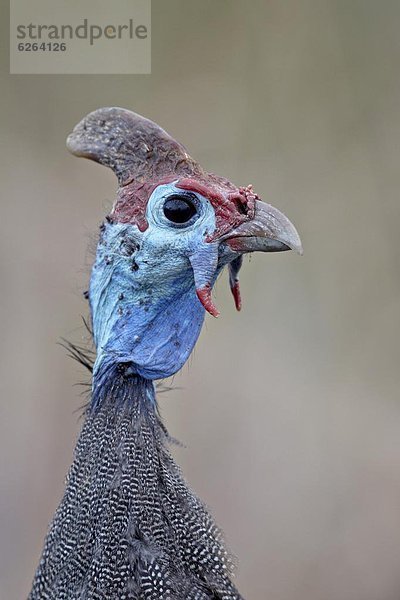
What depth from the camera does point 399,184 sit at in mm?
2699

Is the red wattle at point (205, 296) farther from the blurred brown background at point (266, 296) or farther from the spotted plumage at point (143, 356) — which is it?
the blurred brown background at point (266, 296)

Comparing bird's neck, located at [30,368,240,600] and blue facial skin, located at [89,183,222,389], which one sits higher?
blue facial skin, located at [89,183,222,389]

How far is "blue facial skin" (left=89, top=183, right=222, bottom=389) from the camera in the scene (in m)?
1.39

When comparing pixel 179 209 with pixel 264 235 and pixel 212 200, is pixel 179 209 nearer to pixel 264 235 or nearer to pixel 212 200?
pixel 212 200

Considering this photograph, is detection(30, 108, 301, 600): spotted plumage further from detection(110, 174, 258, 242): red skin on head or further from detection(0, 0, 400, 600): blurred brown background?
detection(0, 0, 400, 600): blurred brown background

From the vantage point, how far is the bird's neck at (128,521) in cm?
135

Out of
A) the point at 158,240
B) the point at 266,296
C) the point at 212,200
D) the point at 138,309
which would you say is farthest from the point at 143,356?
the point at 266,296


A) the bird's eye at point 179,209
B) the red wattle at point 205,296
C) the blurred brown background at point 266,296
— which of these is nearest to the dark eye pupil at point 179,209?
the bird's eye at point 179,209

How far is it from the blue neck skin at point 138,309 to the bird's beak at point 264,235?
11 centimetres

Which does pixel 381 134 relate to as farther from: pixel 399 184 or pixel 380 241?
pixel 380 241

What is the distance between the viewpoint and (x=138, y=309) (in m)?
1.45

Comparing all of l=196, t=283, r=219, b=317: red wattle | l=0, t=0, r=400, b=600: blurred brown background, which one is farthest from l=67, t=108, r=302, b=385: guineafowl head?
l=0, t=0, r=400, b=600: blurred brown background

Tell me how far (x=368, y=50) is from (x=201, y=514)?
1.88 m

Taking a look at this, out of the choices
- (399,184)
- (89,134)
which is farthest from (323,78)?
(89,134)
